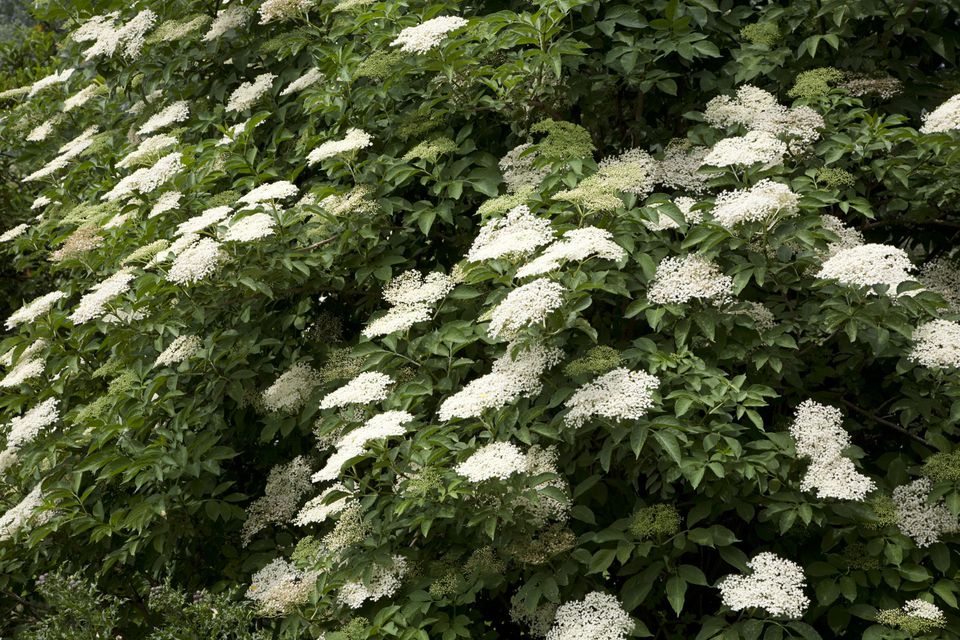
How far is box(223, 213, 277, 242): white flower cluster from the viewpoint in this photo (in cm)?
402

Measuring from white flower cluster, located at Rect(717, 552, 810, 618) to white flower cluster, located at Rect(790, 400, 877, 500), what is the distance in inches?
10.2

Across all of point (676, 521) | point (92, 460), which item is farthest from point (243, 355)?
point (676, 521)

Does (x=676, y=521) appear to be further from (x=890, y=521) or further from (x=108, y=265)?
(x=108, y=265)

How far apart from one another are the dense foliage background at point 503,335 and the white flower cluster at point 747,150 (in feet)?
0.08

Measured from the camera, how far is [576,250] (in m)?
3.37

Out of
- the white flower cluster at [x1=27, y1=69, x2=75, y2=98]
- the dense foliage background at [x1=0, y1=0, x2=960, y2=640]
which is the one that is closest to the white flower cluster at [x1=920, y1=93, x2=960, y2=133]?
the dense foliage background at [x1=0, y1=0, x2=960, y2=640]

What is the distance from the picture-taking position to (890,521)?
3523mm

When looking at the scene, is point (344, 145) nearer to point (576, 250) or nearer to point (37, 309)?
point (576, 250)

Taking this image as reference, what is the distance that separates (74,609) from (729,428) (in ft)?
8.76

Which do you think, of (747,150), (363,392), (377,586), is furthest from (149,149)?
(747,150)

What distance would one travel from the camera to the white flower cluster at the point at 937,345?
343cm

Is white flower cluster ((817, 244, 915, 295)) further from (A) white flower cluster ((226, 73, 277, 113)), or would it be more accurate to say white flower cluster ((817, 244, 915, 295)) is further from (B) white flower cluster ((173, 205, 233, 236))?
(A) white flower cluster ((226, 73, 277, 113))

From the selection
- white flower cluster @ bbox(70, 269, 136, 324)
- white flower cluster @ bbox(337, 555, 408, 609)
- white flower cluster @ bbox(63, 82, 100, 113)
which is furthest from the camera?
white flower cluster @ bbox(63, 82, 100, 113)

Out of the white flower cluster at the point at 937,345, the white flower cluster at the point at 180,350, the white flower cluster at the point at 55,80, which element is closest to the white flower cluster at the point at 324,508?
the white flower cluster at the point at 180,350
